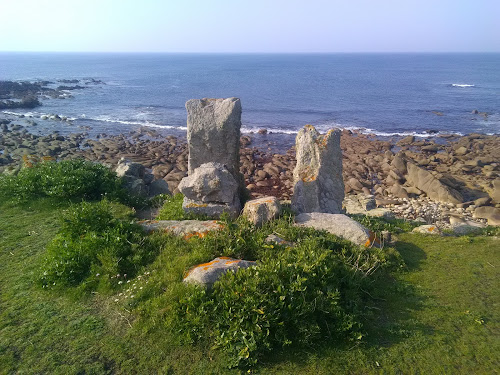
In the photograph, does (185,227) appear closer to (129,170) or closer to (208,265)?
(208,265)

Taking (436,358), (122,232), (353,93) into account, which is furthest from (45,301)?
(353,93)

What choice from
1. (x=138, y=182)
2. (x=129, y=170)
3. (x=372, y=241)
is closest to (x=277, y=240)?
(x=372, y=241)

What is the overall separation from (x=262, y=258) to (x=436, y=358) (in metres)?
3.57

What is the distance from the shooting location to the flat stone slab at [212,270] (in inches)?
272

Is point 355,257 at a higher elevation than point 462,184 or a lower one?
higher

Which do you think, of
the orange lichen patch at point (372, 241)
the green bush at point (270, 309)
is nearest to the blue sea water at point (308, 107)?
the orange lichen patch at point (372, 241)

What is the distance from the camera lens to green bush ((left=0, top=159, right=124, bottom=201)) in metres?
12.4

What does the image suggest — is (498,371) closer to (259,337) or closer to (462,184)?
(259,337)

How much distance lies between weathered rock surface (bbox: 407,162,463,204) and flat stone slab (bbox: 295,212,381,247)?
50.7 feet

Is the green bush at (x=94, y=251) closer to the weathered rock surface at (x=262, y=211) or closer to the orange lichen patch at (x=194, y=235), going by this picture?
the orange lichen patch at (x=194, y=235)

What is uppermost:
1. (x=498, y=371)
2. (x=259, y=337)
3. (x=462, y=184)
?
(x=259, y=337)

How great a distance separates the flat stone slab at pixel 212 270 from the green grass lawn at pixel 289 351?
82cm

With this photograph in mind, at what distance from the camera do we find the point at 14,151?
29.9 metres

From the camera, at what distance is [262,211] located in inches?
380
